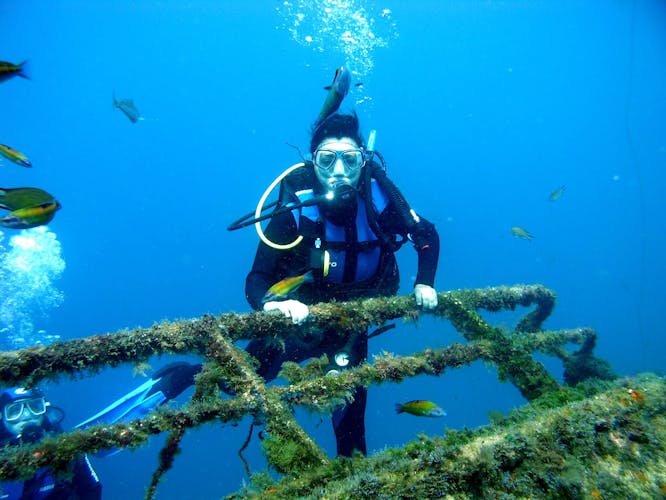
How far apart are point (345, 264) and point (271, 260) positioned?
93cm

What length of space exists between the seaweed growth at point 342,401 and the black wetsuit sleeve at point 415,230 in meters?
0.95

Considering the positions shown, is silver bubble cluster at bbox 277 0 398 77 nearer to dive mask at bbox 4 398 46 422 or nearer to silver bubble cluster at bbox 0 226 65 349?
silver bubble cluster at bbox 0 226 65 349

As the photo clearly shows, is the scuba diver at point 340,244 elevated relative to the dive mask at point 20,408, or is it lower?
elevated

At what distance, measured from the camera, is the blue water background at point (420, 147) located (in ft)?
265

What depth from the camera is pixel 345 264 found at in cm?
438

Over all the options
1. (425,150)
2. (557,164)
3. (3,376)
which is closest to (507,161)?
(557,164)

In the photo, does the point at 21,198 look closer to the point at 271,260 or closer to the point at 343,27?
the point at 271,260

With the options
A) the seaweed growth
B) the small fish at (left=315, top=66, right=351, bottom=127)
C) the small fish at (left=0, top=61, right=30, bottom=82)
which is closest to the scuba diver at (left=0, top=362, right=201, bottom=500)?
the seaweed growth

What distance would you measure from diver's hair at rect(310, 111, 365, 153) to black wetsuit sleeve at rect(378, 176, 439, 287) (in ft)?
2.77

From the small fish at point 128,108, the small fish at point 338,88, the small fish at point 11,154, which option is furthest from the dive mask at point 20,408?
the small fish at point 338,88

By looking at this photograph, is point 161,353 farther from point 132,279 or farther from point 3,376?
point 132,279

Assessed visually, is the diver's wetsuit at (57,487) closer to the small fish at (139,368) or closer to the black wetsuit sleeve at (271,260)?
the small fish at (139,368)

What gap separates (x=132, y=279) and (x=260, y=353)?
83.6 metres

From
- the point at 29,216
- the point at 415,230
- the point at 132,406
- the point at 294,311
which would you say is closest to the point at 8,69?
the point at 29,216
